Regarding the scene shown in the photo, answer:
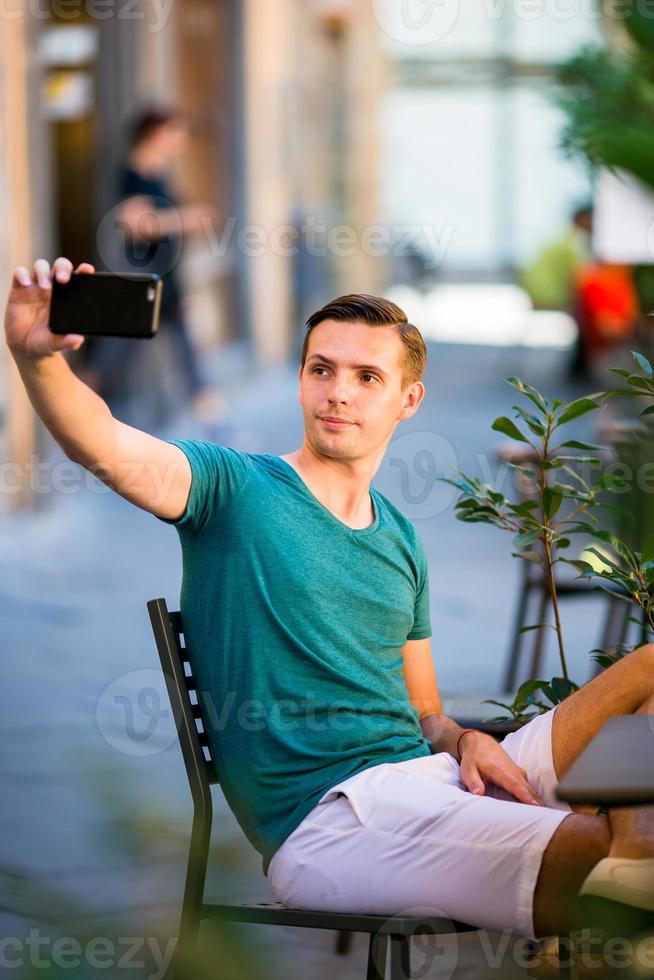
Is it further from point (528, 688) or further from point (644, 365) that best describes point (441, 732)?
point (644, 365)

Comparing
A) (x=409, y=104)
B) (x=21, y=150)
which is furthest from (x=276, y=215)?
(x=409, y=104)

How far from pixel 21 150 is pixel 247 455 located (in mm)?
4868

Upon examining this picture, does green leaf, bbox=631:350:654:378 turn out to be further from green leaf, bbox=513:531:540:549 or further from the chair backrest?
the chair backrest

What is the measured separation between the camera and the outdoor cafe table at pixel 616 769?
→ 58.0 inches

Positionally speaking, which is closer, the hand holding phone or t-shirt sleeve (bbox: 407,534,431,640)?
the hand holding phone

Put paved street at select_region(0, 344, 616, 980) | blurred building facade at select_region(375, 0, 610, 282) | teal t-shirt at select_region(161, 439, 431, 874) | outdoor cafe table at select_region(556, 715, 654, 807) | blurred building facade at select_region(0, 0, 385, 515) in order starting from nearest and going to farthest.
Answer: outdoor cafe table at select_region(556, 715, 654, 807) < teal t-shirt at select_region(161, 439, 431, 874) < paved street at select_region(0, 344, 616, 980) < blurred building facade at select_region(0, 0, 385, 515) < blurred building facade at select_region(375, 0, 610, 282)

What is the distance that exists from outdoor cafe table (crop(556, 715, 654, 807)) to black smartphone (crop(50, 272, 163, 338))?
75 centimetres

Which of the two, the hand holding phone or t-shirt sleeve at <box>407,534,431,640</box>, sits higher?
the hand holding phone

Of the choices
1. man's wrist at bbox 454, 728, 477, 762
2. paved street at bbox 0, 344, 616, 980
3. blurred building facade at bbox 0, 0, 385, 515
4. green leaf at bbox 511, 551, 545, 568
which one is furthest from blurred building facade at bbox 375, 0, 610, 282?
man's wrist at bbox 454, 728, 477, 762

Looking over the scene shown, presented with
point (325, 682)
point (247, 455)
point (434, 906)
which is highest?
point (247, 455)

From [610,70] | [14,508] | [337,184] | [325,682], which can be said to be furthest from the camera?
[337,184]

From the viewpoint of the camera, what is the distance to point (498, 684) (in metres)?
4.62

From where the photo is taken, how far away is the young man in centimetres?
194

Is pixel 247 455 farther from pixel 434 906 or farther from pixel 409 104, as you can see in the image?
pixel 409 104
